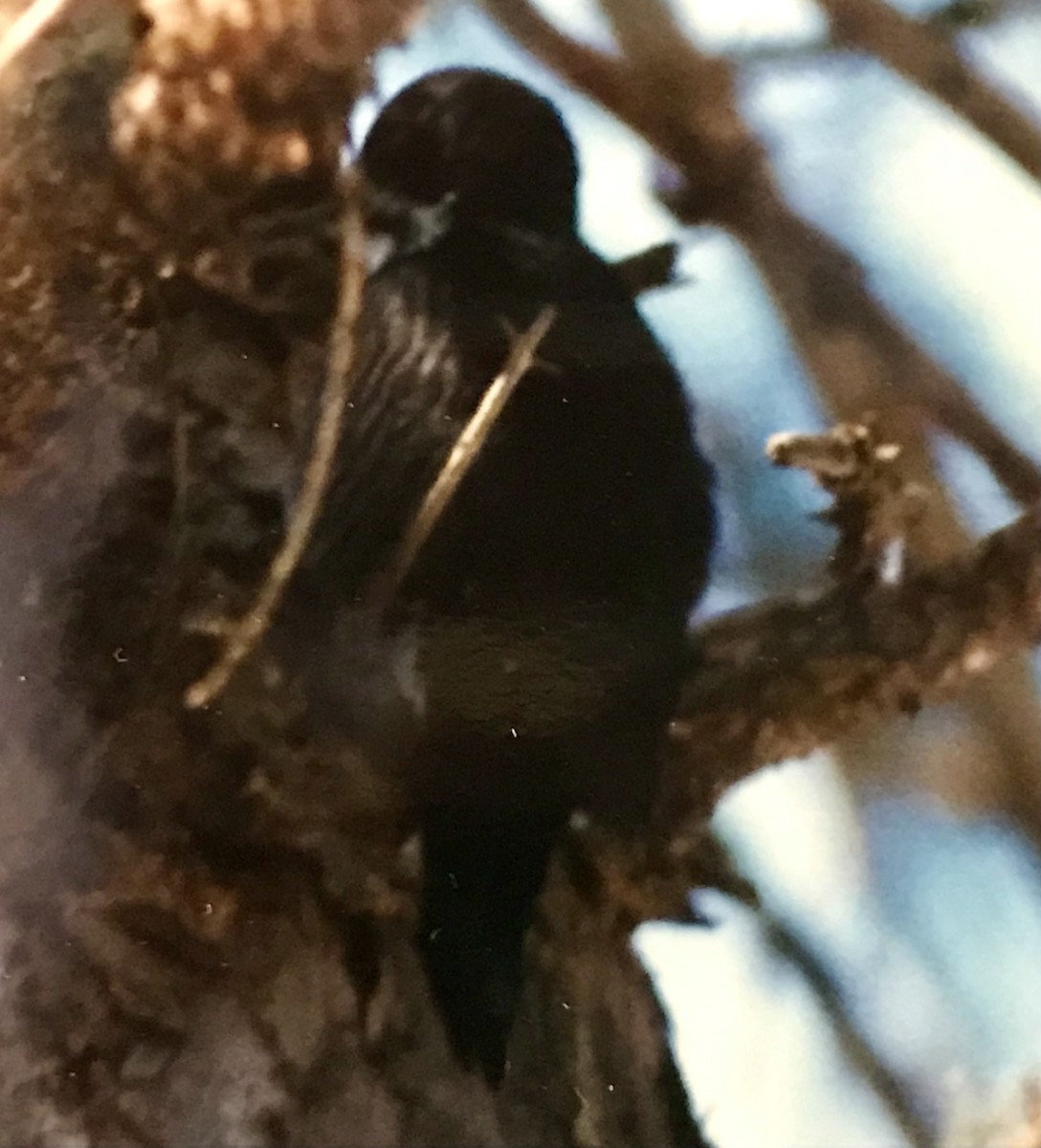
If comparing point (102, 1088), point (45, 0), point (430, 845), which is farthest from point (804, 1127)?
point (45, 0)

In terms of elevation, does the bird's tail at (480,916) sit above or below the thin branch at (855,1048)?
above

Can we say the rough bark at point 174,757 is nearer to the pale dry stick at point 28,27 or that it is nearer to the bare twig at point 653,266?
the pale dry stick at point 28,27

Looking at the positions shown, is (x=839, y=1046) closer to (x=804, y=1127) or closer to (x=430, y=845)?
(x=804, y=1127)

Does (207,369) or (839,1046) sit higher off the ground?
(207,369)

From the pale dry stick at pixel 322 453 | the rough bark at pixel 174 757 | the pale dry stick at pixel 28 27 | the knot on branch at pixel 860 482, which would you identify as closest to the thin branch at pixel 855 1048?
the rough bark at pixel 174 757

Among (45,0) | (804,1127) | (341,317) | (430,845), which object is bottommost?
(804,1127)
